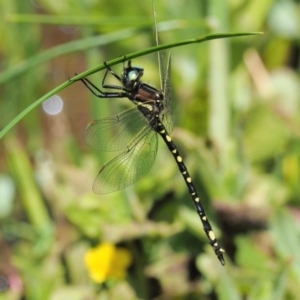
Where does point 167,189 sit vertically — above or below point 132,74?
below

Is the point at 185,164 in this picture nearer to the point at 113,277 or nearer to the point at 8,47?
the point at 113,277

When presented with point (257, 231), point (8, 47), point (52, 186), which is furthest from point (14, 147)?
point (257, 231)

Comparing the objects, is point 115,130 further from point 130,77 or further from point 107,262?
point 107,262

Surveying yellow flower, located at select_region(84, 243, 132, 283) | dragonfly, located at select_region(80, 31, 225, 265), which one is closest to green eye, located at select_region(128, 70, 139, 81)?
dragonfly, located at select_region(80, 31, 225, 265)

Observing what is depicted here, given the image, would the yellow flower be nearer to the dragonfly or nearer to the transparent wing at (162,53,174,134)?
the dragonfly

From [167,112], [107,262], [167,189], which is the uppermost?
[167,112]

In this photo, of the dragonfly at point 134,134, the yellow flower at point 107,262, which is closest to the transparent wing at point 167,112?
the dragonfly at point 134,134

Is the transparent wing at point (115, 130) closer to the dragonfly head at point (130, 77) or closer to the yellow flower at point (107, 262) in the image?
the dragonfly head at point (130, 77)

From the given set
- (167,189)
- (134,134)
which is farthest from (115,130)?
(167,189)
